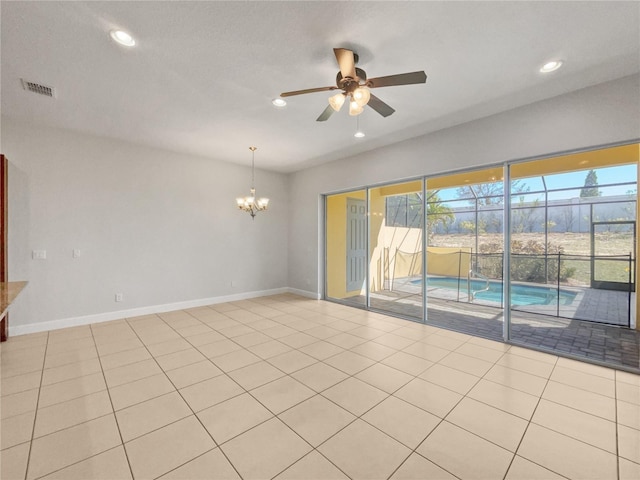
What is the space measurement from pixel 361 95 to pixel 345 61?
0.29 meters

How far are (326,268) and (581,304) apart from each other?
4398mm

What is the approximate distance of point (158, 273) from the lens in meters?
5.02

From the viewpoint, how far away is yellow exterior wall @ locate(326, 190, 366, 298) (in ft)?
20.4

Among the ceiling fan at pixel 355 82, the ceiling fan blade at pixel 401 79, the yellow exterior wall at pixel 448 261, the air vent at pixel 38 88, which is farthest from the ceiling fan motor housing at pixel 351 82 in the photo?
the air vent at pixel 38 88

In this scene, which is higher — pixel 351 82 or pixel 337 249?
pixel 351 82

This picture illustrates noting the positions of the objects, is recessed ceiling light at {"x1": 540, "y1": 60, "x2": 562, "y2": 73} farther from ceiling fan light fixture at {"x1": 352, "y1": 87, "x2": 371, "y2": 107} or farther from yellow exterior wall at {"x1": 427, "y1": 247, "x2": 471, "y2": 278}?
yellow exterior wall at {"x1": 427, "y1": 247, "x2": 471, "y2": 278}

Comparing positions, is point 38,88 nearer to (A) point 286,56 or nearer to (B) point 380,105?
(A) point 286,56

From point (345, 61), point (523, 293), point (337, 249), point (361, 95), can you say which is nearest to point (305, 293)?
point (337, 249)

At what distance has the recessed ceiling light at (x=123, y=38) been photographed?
7.29ft

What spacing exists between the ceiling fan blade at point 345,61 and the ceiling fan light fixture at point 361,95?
0.43ft

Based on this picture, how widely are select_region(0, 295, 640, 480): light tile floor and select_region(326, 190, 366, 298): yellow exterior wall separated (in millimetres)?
2530

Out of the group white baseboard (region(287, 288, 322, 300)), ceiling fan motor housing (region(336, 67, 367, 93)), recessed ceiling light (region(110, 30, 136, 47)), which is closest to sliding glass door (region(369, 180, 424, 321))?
white baseboard (region(287, 288, 322, 300))

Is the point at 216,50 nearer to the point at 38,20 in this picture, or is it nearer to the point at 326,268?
the point at 38,20

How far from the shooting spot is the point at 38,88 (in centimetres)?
302
